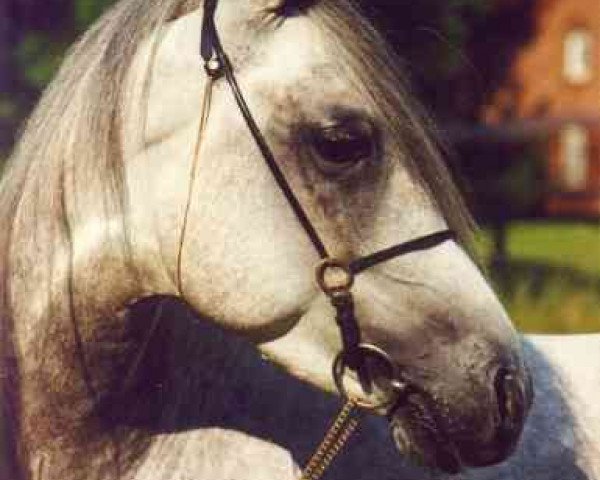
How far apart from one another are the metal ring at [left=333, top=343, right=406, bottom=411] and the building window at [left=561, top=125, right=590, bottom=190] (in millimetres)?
26426

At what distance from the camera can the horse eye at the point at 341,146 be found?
230cm

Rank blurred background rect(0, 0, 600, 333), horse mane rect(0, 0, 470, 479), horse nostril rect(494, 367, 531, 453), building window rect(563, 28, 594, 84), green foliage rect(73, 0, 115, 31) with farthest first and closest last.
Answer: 1. building window rect(563, 28, 594, 84)
2. green foliage rect(73, 0, 115, 31)
3. blurred background rect(0, 0, 600, 333)
4. horse mane rect(0, 0, 470, 479)
5. horse nostril rect(494, 367, 531, 453)

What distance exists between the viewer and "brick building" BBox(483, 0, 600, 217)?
2675 cm

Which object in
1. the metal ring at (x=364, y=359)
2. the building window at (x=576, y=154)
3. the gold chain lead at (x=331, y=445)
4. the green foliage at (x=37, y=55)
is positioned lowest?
the building window at (x=576, y=154)

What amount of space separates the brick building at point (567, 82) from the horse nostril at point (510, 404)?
78.9ft

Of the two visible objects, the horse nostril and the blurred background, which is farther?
the blurred background

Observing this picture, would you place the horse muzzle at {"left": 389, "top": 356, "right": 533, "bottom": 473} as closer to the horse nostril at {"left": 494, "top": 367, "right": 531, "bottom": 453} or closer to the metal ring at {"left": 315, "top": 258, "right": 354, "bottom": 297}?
the horse nostril at {"left": 494, "top": 367, "right": 531, "bottom": 453}

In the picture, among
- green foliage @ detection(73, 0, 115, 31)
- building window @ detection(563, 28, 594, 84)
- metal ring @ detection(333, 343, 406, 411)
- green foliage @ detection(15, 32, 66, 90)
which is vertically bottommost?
building window @ detection(563, 28, 594, 84)

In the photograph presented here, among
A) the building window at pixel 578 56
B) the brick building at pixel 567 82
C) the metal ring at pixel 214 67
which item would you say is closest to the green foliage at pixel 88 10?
the metal ring at pixel 214 67

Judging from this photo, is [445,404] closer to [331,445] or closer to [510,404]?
[510,404]

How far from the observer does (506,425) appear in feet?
7.52

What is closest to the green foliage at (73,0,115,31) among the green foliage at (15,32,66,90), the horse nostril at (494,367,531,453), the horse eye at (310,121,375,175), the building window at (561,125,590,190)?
the green foliage at (15,32,66,90)

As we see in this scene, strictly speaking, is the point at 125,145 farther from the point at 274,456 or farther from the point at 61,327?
the point at 274,456

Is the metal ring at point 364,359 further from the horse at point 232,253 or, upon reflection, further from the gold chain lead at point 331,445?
the gold chain lead at point 331,445
